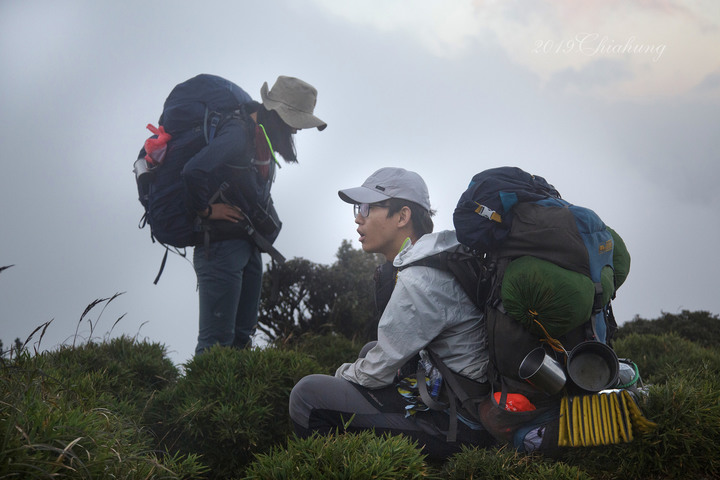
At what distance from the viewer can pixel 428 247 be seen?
128 inches

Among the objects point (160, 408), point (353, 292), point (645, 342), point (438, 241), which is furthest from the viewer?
point (353, 292)

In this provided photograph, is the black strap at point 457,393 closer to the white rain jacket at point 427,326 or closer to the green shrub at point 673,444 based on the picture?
the white rain jacket at point 427,326

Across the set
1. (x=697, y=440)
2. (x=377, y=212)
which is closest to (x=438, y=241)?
(x=377, y=212)

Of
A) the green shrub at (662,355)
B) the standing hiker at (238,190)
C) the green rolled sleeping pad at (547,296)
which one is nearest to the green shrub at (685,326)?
the green shrub at (662,355)

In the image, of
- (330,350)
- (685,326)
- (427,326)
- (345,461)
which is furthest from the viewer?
(685,326)

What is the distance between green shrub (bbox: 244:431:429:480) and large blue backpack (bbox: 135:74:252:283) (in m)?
3.21

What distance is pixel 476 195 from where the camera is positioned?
3107 mm

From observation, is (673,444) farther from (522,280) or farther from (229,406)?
(229,406)

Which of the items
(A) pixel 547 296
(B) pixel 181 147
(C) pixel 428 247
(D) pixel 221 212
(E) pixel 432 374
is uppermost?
(B) pixel 181 147

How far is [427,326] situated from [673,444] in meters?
1.38

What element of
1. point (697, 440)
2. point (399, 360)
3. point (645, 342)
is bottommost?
point (697, 440)

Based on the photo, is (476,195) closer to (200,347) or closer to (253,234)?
(253,234)

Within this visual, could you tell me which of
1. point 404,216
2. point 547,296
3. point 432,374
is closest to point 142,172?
point 404,216

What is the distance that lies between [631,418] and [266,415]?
8.01 ft
